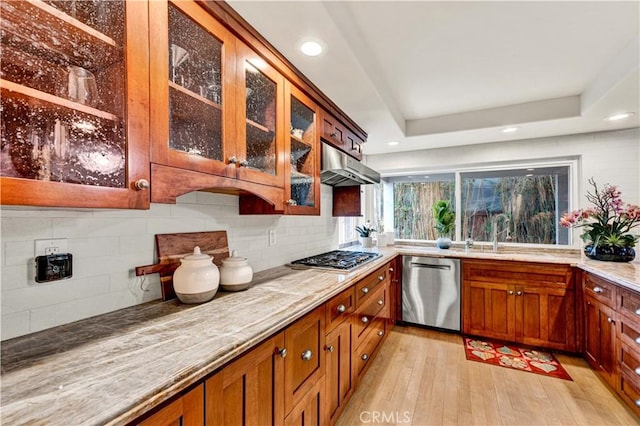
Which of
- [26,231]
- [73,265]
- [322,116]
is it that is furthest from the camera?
[322,116]

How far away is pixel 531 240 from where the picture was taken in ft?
11.0

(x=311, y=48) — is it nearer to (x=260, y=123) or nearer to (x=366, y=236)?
(x=260, y=123)

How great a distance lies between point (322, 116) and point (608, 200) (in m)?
2.85

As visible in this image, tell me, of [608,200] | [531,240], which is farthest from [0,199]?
[531,240]

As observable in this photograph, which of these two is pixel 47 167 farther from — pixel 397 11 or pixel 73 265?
pixel 397 11

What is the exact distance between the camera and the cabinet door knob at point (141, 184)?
88 cm

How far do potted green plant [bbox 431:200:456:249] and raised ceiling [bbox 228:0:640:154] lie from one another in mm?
972

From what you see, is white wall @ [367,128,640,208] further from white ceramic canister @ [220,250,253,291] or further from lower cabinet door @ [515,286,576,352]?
white ceramic canister @ [220,250,253,291]

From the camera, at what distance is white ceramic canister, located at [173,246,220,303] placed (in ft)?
3.92

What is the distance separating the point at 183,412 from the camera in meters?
0.73

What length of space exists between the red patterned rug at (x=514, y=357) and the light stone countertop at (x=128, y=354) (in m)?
2.14

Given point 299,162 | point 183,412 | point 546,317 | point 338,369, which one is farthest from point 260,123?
point 546,317

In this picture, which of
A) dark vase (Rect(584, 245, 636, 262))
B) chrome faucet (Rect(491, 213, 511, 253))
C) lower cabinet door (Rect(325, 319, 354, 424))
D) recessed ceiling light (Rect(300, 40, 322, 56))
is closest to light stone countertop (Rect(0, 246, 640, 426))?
lower cabinet door (Rect(325, 319, 354, 424))

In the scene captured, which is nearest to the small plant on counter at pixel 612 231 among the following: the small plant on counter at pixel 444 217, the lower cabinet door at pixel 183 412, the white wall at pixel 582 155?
the white wall at pixel 582 155
